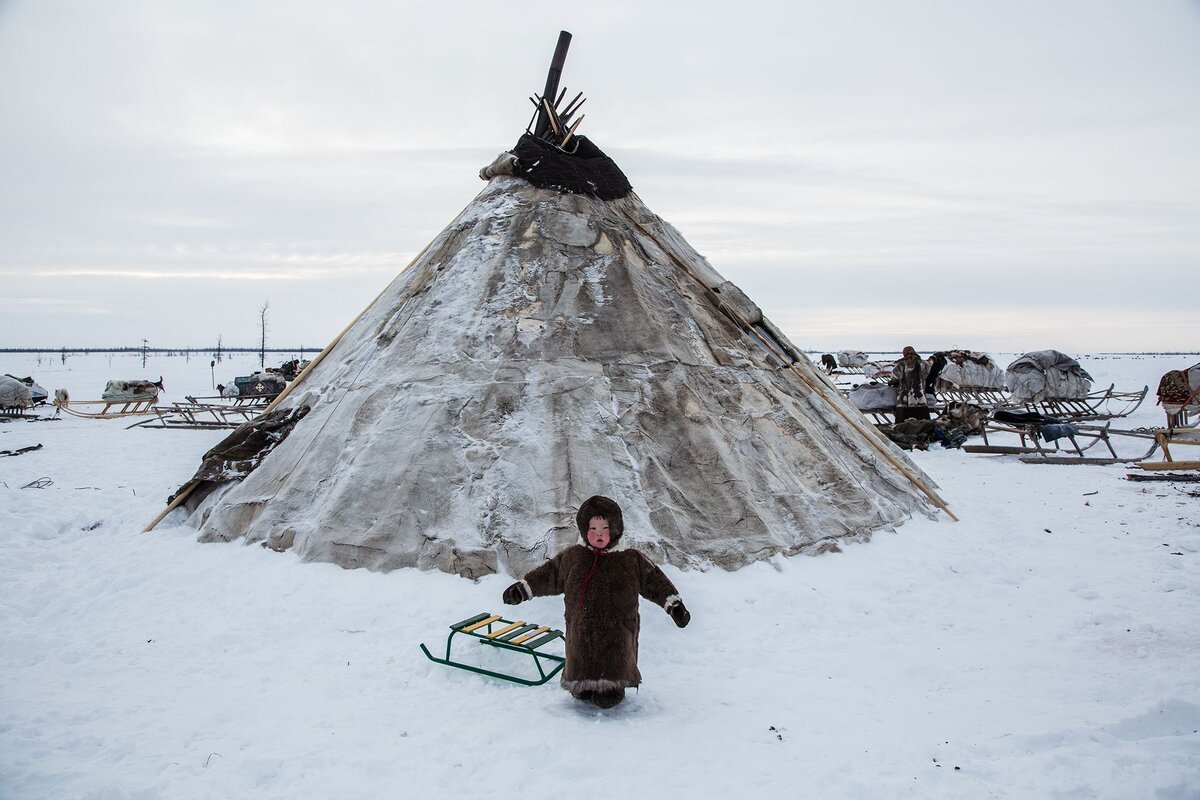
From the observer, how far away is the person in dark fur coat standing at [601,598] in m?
3.86

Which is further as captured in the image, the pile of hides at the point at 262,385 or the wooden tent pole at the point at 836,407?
the pile of hides at the point at 262,385

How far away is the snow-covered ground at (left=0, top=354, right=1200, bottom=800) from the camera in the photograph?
3.23 metres

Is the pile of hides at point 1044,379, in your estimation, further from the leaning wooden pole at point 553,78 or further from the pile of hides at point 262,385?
the pile of hides at point 262,385

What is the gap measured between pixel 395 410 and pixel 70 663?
2896 millimetres

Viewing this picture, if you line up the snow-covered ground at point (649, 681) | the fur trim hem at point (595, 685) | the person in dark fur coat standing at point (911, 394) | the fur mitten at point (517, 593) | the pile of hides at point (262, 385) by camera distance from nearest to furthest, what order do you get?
the snow-covered ground at point (649, 681)
the fur trim hem at point (595, 685)
the fur mitten at point (517, 593)
the person in dark fur coat standing at point (911, 394)
the pile of hides at point (262, 385)

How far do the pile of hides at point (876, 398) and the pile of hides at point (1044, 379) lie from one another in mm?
5473

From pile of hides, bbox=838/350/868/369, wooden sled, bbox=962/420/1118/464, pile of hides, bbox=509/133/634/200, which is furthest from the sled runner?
pile of hides, bbox=838/350/868/369

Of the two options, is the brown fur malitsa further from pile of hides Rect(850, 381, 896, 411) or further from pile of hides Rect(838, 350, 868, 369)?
pile of hides Rect(838, 350, 868, 369)

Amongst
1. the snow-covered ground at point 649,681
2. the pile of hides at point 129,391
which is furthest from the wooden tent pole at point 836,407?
the pile of hides at point 129,391

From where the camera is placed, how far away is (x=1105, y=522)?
8.21 meters

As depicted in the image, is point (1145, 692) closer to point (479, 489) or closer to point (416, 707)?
point (416, 707)

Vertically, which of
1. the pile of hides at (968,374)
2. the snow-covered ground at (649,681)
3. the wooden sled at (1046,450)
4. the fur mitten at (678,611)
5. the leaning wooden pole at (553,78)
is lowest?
the snow-covered ground at (649,681)

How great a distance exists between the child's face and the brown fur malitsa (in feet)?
0.09

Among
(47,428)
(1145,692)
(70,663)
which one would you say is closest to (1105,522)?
(1145,692)
